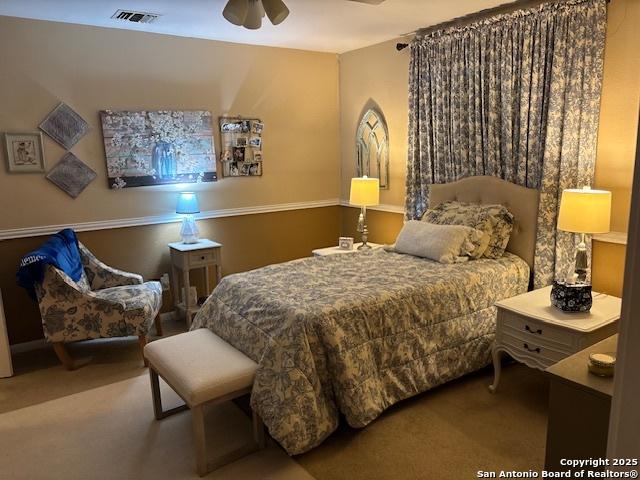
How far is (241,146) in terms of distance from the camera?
4852 millimetres

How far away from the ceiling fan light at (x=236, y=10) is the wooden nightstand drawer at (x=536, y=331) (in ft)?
7.66

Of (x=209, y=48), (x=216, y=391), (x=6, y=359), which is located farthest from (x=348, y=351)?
(x=209, y=48)

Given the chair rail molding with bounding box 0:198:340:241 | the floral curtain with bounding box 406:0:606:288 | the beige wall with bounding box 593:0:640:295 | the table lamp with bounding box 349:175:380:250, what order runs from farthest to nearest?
1. the table lamp with bounding box 349:175:380:250
2. the chair rail molding with bounding box 0:198:340:241
3. the floral curtain with bounding box 406:0:606:288
4. the beige wall with bounding box 593:0:640:295

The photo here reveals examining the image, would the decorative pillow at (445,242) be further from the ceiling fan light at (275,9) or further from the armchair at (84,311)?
the armchair at (84,311)

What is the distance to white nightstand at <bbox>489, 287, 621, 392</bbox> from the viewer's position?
2641 mm

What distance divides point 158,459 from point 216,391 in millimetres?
548

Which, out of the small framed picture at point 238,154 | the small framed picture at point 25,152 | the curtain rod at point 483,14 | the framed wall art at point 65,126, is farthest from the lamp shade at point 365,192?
the small framed picture at point 25,152

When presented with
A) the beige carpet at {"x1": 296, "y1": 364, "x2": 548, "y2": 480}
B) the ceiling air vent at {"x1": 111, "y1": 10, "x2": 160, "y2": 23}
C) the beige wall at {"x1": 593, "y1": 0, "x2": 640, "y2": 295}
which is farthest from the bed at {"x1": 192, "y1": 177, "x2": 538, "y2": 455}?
the ceiling air vent at {"x1": 111, "y1": 10, "x2": 160, "y2": 23}

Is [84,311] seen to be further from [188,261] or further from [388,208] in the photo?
[388,208]

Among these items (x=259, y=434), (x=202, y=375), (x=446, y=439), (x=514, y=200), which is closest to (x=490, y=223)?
(x=514, y=200)

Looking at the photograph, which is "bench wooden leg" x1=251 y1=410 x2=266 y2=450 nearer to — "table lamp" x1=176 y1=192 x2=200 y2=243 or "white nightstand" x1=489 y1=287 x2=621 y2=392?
"white nightstand" x1=489 y1=287 x2=621 y2=392

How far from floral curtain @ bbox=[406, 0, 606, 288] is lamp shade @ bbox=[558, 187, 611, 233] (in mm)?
455

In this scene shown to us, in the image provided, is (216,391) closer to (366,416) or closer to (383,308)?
(366,416)

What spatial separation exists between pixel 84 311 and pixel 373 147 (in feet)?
10.3
